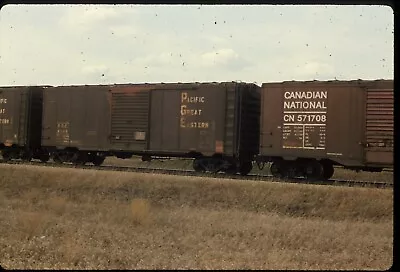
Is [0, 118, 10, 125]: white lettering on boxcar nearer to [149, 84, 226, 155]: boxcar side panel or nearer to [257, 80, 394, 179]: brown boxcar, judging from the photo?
[149, 84, 226, 155]: boxcar side panel

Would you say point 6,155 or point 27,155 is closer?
point 27,155

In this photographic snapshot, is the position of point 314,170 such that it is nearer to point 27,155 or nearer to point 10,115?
point 27,155

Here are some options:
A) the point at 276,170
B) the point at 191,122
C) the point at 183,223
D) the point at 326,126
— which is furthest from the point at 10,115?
the point at 326,126

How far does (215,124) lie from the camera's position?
17.2 m

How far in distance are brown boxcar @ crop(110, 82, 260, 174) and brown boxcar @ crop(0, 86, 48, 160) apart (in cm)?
513

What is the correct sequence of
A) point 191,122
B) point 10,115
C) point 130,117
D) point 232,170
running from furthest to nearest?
point 10,115, point 130,117, point 232,170, point 191,122

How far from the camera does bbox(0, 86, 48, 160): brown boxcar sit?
21.3 metres

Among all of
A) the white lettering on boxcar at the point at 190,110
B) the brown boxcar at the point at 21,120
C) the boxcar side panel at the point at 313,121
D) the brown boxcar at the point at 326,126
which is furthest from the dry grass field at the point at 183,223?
the brown boxcar at the point at 21,120

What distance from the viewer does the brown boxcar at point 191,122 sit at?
56.0 feet

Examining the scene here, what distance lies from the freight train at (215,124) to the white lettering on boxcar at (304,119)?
0.11ft

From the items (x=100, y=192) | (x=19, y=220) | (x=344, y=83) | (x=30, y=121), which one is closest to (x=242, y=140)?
(x=344, y=83)

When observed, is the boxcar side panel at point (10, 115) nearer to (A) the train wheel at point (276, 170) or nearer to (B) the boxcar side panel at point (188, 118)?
(B) the boxcar side panel at point (188, 118)

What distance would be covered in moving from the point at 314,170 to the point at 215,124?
14.0 ft

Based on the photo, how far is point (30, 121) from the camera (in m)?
21.4
